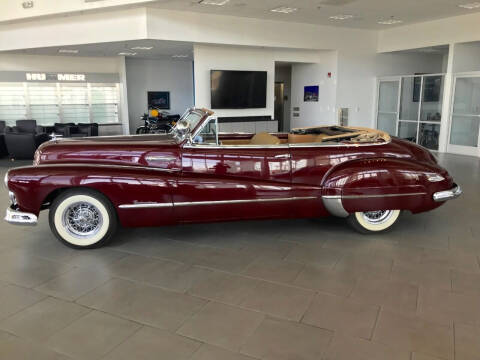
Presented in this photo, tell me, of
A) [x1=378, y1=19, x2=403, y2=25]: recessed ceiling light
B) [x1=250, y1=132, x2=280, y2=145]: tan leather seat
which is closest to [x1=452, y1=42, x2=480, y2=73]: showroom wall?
[x1=378, y1=19, x2=403, y2=25]: recessed ceiling light

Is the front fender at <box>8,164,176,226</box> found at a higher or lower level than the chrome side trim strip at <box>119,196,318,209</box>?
higher

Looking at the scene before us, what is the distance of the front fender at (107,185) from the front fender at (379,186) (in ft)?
5.91

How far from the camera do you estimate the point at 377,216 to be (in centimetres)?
468

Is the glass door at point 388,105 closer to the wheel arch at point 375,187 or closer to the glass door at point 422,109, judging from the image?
the glass door at point 422,109

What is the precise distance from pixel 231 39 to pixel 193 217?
325 inches

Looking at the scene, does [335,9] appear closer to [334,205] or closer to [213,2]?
[213,2]

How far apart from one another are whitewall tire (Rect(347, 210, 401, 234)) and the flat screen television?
26.7ft

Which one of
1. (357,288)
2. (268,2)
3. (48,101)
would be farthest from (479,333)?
(48,101)

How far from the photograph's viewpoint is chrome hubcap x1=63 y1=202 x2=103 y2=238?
4164 millimetres

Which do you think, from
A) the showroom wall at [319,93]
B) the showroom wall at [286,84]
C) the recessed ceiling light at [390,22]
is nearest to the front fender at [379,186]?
the recessed ceiling light at [390,22]

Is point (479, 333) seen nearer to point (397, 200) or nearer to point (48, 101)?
point (397, 200)

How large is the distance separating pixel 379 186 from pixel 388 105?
1069cm

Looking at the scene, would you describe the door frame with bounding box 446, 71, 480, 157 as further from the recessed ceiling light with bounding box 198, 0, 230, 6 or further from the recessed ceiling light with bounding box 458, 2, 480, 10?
the recessed ceiling light with bounding box 198, 0, 230, 6

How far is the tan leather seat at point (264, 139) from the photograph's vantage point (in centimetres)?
486
